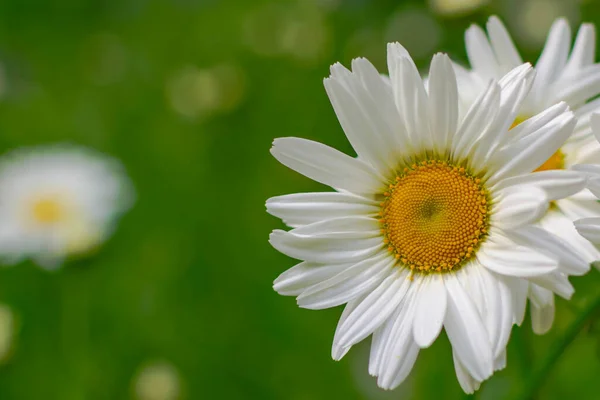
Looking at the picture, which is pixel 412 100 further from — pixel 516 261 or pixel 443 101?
pixel 516 261

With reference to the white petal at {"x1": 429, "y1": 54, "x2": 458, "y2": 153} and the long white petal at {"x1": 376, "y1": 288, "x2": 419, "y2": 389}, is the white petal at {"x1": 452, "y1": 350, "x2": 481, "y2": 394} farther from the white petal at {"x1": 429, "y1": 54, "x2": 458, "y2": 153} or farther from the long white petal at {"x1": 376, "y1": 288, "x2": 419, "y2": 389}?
the white petal at {"x1": 429, "y1": 54, "x2": 458, "y2": 153}

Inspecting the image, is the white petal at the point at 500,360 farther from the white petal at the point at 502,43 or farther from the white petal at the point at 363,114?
the white petal at the point at 502,43

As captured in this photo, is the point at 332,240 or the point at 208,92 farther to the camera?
the point at 208,92

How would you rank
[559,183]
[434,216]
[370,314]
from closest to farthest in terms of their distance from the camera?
[559,183]
[370,314]
[434,216]

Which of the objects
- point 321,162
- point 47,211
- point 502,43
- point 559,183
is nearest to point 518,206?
point 559,183

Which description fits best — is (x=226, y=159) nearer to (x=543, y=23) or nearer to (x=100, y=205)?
(x=100, y=205)

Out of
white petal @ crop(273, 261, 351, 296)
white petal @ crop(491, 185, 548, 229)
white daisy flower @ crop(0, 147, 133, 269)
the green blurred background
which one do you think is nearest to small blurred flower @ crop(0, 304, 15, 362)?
the green blurred background

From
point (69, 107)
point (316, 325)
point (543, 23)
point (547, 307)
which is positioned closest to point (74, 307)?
point (316, 325)
